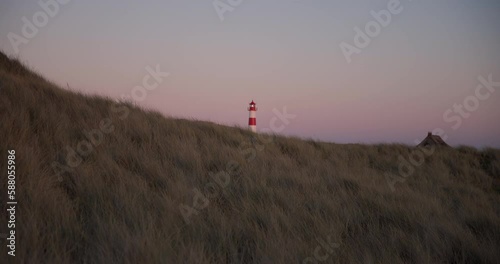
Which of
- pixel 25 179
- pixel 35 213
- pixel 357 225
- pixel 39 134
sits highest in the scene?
pixel 39 134

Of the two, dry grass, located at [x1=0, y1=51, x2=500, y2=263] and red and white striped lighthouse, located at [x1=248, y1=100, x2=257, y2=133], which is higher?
red and white striped lighthouse, located at [x1=248, y1=100, x2=257, y2=133]

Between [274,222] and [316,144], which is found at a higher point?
[316,144]

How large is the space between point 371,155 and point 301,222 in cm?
604

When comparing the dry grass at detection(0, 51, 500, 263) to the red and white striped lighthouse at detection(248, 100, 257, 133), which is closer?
the dry grass at detection(0, 51, 500, 263)

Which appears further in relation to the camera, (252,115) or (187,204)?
(252,115)

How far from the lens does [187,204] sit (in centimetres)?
346

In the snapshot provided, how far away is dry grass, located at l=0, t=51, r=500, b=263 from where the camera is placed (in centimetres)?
256

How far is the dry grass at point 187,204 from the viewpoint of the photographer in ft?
8.41

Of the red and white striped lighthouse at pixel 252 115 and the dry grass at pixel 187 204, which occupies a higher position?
the red and white striped lighthouse at pixel 252 115

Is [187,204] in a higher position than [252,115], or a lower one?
lower

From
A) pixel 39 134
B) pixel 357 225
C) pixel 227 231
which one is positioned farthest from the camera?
pixel 39 134

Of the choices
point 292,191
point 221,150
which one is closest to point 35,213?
point 292,191

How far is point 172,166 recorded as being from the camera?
4477mm

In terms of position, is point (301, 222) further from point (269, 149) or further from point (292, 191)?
point (269, 149)
